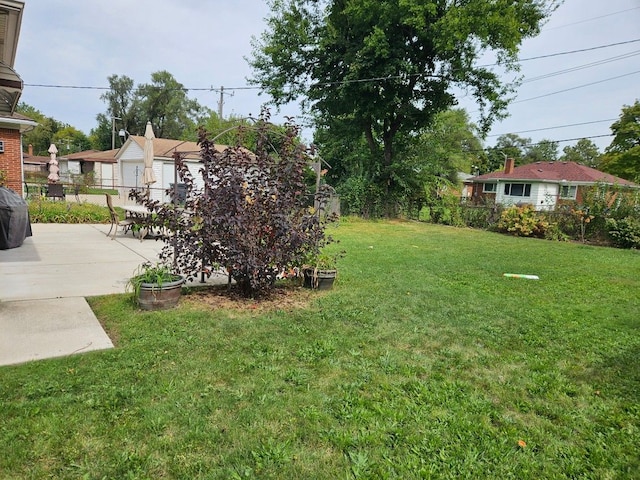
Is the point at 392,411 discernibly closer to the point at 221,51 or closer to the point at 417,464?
the point at 417,464

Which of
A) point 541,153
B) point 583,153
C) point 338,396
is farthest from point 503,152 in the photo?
point 338,396

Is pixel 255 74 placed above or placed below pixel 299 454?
above

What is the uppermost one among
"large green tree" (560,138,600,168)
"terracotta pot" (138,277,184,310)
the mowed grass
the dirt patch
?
"large green tree" (560,138,600,168)

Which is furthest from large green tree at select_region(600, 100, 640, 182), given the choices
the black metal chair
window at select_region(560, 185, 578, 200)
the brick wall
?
the brick wall

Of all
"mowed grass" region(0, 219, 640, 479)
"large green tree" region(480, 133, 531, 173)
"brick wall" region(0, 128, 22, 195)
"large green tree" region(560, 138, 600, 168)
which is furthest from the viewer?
"large green tree" region(560, 138, 600, 168)

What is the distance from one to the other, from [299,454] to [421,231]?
12369mm

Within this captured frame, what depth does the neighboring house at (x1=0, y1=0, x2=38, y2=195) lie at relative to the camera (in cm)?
343

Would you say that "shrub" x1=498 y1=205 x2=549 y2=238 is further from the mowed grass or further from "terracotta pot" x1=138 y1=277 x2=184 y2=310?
"terracotta pot" x1=138 y1=277 x2=184 y2=310

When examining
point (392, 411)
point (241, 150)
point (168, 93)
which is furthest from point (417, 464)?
point (168, 93)

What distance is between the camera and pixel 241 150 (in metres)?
4.65

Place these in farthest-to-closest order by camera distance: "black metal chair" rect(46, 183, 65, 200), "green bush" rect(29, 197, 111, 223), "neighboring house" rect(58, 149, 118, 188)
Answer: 1. "neighboring house" rect(58, 149, 118, 188)
2. "black metal chair" rect(46, 183, 65, 200)
3. "green bush" rect(29, 197, 111, 223)

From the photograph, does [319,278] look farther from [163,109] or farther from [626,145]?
[163,109]

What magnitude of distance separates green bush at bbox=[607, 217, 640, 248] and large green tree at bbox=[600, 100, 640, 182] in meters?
21.2

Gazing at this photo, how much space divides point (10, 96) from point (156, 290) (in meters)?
4.13
